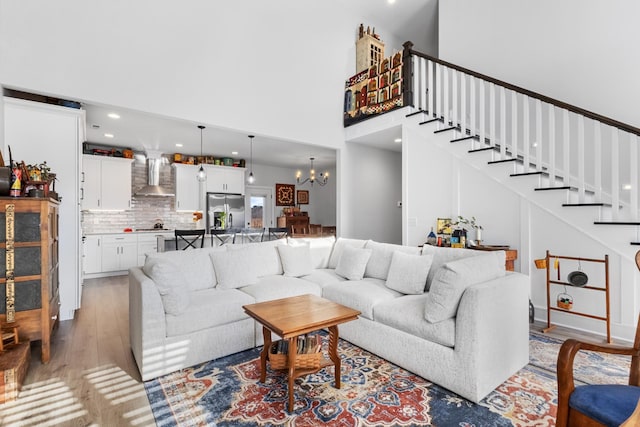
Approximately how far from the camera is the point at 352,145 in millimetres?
6168

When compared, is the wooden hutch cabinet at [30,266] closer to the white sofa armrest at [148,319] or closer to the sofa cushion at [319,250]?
the white sofa armrest at [148,319]

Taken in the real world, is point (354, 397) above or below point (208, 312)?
below

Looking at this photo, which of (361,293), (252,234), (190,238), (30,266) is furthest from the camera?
(252,234)

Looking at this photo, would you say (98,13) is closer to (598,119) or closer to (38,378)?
(38,378)

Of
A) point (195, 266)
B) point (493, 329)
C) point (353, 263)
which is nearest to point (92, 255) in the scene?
point (195, 266)

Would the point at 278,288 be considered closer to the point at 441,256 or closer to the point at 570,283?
the point at 441,256

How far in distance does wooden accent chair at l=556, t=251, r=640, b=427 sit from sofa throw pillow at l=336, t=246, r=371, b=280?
7.37ft

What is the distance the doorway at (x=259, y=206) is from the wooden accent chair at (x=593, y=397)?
8.26m

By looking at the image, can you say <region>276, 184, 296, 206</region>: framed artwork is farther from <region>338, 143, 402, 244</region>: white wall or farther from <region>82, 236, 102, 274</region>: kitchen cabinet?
<region>82, 236, 102, 274</region>: kitchen cabinet

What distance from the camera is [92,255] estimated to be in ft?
19.3

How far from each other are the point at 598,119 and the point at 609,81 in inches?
50.9

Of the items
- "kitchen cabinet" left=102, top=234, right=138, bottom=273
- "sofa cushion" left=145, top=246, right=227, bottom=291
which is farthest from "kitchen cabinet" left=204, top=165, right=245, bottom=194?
"sofa cushion" left=145, top=246, right=227, bottom=291

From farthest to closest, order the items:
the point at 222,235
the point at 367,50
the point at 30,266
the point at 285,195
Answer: the point at 285,195 → the point at 367,50 → the point at 222,235 → the point at 30,266

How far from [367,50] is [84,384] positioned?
259 inches
